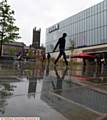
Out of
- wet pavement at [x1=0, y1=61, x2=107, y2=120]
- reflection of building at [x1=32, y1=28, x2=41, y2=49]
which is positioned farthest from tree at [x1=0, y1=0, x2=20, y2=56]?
reflection of building at [x1=32, y1=28, x2=41, y2=49]

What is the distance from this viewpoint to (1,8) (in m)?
37.0

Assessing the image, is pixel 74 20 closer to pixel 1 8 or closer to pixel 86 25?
pixel 86 25

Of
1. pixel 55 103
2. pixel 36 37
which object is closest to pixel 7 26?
pixel 55 103

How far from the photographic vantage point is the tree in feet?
120

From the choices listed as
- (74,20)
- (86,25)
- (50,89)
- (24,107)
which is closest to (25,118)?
(24,107)

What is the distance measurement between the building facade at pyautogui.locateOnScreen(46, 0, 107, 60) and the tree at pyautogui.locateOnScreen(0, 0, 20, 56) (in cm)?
3320

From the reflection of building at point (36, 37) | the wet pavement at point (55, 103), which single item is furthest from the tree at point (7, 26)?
the reflection of building at point (36, 37)

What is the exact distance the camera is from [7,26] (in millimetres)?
36656

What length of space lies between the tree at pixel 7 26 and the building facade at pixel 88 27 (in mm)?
33199

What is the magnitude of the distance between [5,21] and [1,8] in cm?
173

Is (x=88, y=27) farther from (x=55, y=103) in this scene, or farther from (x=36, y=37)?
(x=55, y=103)

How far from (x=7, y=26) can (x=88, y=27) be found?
4243 centimetres

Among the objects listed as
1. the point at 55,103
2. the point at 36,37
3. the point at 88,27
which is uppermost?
the point at 36,37

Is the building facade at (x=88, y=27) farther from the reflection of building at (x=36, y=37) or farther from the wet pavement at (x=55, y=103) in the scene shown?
the wet pavement at (x=55, y=103)
